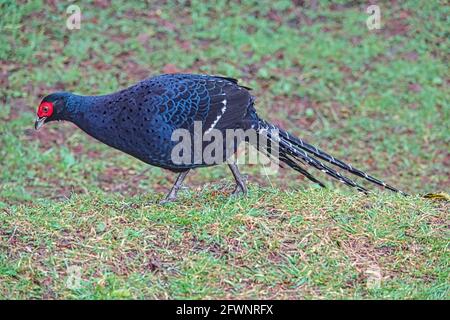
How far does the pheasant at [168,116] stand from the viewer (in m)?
6.05

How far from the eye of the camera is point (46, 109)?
635 centimetres

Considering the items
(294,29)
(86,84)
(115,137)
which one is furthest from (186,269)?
(294,29)

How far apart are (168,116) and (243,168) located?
12.8 feet

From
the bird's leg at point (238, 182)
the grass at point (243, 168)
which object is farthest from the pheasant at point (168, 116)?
the grass at point (243, 168)

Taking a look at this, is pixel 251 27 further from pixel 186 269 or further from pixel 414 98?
pixel 186 269

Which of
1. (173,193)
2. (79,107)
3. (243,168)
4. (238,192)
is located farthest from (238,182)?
(243,168)

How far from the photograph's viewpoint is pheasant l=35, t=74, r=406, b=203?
6055 mm

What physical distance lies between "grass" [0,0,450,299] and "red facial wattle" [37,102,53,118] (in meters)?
0.78

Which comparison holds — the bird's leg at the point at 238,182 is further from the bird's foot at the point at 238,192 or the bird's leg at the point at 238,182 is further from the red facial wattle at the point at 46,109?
the red facial wattle at the point at 46,109

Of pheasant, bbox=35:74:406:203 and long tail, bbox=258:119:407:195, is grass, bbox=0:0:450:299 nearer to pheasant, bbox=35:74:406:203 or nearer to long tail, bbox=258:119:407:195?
long tail, bbox=258:119:407:195

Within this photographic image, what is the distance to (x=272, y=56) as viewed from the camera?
11672 mm

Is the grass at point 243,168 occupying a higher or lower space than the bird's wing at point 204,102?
lower
